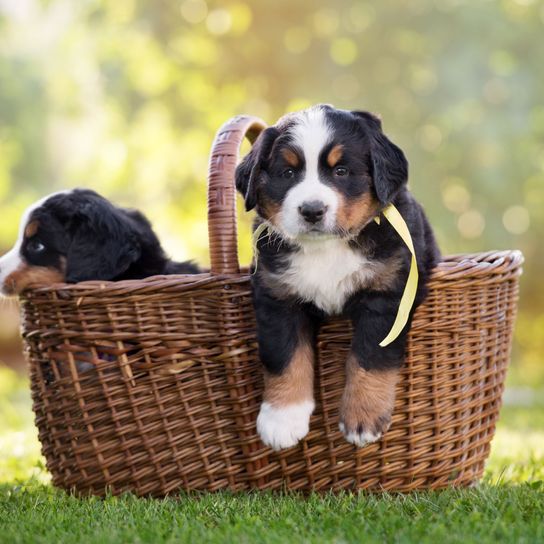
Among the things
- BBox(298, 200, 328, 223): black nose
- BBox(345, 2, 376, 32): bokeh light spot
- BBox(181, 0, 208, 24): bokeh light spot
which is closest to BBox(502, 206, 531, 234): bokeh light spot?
BBox(345, 2, 376, 32): bokeh light spot

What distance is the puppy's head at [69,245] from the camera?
3566 millimetres

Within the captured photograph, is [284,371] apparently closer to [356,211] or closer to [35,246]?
[356,211]

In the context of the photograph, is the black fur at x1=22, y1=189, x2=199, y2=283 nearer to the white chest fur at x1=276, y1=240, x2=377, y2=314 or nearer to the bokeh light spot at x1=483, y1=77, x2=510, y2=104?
the white chest fur at x1=276, y1=240, x2=377, y2=314

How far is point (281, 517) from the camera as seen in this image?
2738 millimetres

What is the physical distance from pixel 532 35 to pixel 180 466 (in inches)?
334

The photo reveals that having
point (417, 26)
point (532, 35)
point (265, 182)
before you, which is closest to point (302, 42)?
point (417, 26)

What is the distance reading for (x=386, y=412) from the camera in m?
2.97

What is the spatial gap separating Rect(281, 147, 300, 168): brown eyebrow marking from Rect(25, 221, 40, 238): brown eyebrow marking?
1.29m

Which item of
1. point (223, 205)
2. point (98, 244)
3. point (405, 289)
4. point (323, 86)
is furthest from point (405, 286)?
point (323, 86)

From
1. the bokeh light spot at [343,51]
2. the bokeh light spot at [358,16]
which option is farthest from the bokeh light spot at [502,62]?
the bokeh light spot at [343,51]

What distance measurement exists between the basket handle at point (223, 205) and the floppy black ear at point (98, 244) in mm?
587

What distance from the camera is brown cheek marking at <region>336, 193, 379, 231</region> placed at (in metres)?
2.83

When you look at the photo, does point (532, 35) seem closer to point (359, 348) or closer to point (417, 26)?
point (417, 26)

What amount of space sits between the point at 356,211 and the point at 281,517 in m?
1.04
